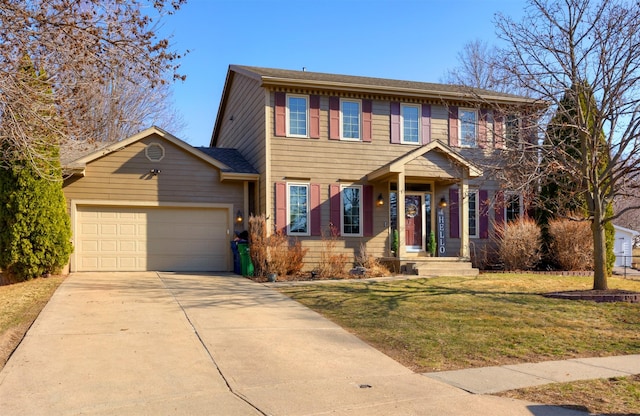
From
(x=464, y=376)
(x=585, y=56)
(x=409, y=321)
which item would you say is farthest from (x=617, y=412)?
(x=585, y=56)

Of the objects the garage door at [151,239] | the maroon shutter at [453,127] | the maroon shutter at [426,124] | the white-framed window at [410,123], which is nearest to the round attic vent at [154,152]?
the garage door at [151,239]

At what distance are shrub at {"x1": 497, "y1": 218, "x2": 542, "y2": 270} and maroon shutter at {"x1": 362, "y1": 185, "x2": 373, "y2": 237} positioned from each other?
419 cm

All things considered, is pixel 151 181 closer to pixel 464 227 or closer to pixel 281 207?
pixel 281 207

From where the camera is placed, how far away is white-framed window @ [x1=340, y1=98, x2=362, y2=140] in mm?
17062

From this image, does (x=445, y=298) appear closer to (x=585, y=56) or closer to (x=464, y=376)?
(x=464, y=376)

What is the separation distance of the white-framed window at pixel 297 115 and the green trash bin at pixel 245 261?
3.77 metres

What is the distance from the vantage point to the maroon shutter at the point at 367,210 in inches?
669

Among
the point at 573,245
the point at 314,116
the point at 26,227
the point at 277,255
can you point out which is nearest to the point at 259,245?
the point at 277,255

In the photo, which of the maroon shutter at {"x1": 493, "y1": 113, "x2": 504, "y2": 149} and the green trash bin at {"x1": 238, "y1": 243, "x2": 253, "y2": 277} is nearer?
the maroon shutter at {"x1": 493, "y1": 113, "x2": 504, "y2": 149}

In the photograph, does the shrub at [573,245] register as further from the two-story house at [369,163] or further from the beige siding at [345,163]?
the beige siding at [345,163]

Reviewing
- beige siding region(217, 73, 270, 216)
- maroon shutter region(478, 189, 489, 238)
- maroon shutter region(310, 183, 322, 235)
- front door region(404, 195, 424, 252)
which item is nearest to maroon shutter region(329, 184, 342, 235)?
maroon shutter region(310, 183, 322, 235)

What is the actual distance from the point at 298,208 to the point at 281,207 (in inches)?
22.8

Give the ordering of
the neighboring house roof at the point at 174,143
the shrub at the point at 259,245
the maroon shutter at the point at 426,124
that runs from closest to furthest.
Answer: the shrub at the point at 259,245, the neighboring house roof at the point at 174,143, the maroon shutter at the point at 426,124

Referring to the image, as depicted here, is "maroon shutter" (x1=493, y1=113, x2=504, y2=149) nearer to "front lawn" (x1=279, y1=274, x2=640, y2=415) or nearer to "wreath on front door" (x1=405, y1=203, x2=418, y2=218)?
"wreath on front door" (x1=405, y1=203, x2=418, y2=218)
